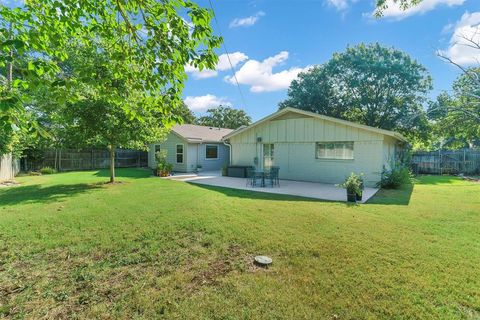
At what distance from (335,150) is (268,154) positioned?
3.85 metres

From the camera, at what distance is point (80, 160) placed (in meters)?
19.3

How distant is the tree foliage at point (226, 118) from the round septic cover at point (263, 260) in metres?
38.9

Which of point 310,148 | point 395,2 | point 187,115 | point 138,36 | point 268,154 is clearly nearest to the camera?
point 138,36

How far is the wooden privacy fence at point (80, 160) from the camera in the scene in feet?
56.7

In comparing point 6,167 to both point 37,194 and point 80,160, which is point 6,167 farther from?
point 80,160

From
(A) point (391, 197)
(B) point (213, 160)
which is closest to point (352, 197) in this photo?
(A) point (391, 197)

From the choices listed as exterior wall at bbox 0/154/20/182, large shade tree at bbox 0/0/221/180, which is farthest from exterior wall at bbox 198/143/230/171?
large shade tree at bbox 0/0/221/180

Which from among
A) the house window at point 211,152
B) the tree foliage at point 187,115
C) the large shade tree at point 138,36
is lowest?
the house window at point 211,152

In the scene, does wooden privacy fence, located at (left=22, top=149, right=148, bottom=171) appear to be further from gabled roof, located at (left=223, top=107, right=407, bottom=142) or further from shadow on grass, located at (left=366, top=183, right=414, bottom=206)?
shadow on grass, located at (left=366, top=183, right=414, bottom=206)

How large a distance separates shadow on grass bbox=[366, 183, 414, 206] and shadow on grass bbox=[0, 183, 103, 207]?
420 inches

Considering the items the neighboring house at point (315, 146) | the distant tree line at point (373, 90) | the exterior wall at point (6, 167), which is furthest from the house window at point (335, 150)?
the exterior wall at point (6, 167)

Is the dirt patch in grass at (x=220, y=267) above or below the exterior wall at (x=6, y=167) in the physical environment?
below

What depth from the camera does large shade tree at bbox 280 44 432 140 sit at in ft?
78.7

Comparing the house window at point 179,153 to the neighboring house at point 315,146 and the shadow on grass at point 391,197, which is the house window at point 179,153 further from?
the shadow on grass at point 391,197
